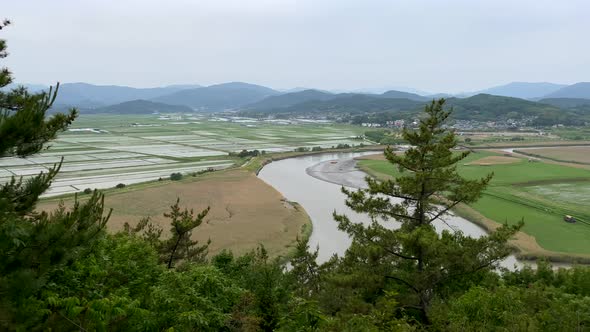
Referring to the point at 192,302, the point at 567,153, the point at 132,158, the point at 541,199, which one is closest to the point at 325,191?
the point at 541,199

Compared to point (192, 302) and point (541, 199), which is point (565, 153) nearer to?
point (541, 199)

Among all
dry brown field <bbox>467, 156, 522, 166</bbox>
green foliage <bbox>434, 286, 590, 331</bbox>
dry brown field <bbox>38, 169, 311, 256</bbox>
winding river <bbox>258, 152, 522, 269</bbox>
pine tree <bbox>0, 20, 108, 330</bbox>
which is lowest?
winding river <bbox>258, 152, 522, 269</bbox>

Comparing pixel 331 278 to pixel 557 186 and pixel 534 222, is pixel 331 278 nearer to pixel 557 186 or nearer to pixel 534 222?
pixel 534 222

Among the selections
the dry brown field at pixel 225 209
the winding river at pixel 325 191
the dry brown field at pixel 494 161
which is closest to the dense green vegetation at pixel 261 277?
the winding river at pixel 325 191

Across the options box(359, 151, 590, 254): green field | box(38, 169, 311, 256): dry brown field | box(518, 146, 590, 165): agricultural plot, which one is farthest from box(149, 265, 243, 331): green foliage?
box(518, 146, 590, 165): agricultural plot

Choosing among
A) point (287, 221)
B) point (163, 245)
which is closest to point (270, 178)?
point (287, 221)

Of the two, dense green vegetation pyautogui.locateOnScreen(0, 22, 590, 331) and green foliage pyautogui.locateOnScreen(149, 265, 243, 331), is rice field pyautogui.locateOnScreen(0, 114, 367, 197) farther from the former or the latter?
green foliage pyautogui.locateOnScreen(149, 265, 243, 331)

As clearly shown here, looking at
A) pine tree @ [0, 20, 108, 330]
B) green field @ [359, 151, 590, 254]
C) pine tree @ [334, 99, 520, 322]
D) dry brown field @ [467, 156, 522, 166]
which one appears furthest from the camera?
dry brown field @ [467, 156, 522, 166]

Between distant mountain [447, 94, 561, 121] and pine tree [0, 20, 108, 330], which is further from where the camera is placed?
distant mountain [447, 94, 561, 121]
